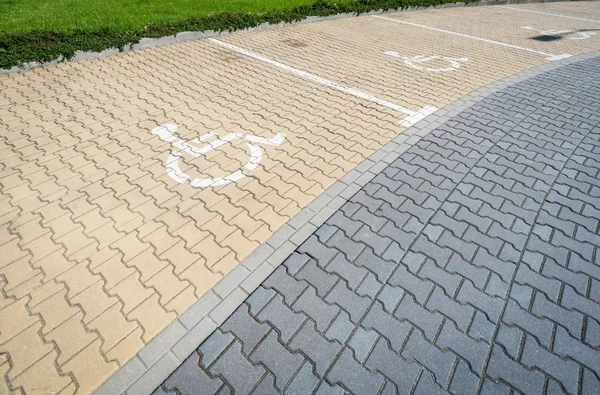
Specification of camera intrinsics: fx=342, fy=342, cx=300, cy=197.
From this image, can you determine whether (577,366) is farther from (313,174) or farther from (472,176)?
(313,174)

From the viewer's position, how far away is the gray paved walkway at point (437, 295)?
2.75m

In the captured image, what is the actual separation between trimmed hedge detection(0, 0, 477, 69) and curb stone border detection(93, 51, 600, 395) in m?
7.72

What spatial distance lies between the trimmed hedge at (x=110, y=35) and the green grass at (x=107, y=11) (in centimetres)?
46

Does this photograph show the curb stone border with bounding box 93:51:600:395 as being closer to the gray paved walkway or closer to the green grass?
the gray paved walkway

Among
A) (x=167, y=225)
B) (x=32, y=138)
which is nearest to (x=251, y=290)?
(x=167, y=225)

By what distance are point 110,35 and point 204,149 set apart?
20.9 ft

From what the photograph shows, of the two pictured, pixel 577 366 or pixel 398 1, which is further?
pixel 398 1

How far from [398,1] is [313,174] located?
13501 millimetres

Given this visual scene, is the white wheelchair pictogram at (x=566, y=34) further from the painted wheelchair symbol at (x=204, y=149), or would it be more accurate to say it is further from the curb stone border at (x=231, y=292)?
the painted wheelchair symbol at (x=204, y=149)

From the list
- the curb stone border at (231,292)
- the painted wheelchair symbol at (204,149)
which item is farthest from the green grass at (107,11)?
the curb stone border at (231,292)

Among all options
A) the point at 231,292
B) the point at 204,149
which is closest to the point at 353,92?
the point at 204,149

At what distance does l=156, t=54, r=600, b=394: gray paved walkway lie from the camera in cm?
275

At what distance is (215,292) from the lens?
3.34 m

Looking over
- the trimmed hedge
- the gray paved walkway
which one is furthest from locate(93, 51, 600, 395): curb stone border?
the trimmed hedge
